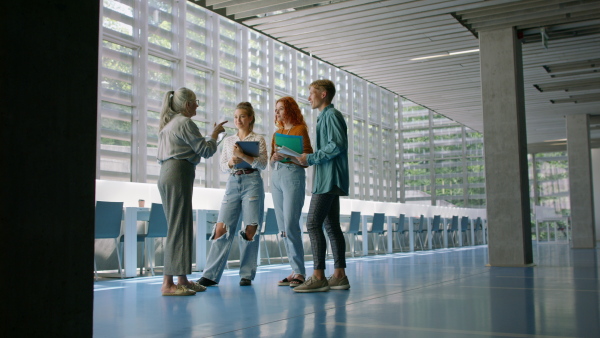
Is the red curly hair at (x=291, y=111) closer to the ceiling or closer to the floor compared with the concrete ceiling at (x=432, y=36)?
closer to the floor

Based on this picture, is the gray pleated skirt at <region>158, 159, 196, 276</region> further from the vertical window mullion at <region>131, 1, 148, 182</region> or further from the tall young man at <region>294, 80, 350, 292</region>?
the vertical window mullion at <region>131, 1, 148, 182</region>

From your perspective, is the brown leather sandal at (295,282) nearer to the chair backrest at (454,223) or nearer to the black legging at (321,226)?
the black legging at (321,226)

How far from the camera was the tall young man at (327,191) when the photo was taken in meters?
4.12

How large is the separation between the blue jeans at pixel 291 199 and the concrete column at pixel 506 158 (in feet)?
11.3

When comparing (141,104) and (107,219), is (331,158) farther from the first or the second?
(141,104)

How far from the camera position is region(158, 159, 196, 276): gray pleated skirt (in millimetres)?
4020

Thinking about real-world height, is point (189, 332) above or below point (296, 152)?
below

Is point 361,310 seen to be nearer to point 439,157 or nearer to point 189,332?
point 189,332

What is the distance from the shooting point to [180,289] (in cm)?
400

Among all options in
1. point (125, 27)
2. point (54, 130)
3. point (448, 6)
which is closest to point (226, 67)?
point (125, 27)

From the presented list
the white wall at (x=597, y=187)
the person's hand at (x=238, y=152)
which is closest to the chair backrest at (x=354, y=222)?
the person's hand at (x=238, y=152)

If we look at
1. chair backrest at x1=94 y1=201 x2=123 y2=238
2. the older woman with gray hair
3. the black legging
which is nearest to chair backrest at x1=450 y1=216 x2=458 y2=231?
chair backrest at x1=94 y1=201 x2=123 y2=238

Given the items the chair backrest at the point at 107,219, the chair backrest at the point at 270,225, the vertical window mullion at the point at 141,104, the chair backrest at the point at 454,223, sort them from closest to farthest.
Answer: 1. the chair backrest at the point at 107,219
2. the chair backrest at the point at 270,225
3. the vertical window mullion at the point at 141,104
4. the chair backrest at the point at 454,223

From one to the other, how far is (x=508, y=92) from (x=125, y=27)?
22.8ft
